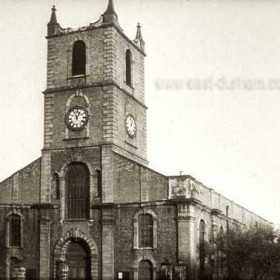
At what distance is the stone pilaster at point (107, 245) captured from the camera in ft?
125

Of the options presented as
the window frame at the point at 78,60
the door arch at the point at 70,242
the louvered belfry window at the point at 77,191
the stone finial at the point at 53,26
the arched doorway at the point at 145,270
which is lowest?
the arched doorway at the point at 145,270

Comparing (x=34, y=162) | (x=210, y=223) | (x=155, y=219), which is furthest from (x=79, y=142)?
(x=210, y=223)

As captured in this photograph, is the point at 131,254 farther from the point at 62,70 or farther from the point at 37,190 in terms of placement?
the point at 62,70

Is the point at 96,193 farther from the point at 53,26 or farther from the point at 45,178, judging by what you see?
the point at 53,26

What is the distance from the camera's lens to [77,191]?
40469 mm

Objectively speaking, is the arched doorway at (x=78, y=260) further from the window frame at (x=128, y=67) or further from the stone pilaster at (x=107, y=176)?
the window frame at (x=128, y=67)

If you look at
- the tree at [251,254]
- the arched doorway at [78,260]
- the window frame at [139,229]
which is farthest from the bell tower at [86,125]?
the tree at [251,254]

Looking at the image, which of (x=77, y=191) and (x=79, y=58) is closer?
(x=77, y=191)

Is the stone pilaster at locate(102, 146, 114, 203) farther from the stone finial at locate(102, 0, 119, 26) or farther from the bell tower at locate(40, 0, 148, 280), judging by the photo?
the stone finial at locate(102, 0, 119, 26)

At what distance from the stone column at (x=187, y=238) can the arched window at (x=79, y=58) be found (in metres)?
12.0

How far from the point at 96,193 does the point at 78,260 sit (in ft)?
14.3

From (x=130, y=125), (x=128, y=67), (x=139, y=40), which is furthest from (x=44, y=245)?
(x=139, y=40)

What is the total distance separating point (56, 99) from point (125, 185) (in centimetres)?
805

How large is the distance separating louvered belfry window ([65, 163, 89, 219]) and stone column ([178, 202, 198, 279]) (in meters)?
6.47
